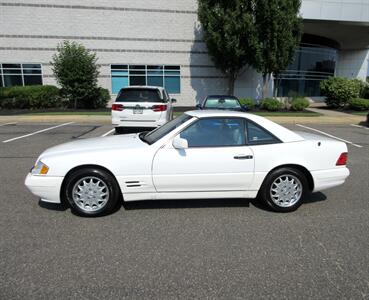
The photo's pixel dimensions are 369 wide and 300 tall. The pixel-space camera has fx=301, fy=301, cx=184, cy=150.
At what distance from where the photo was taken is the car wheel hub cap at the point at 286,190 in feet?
13.7

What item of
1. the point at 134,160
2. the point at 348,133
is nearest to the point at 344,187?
the point at 134,160

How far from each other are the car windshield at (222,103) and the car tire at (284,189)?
6321 millimetres

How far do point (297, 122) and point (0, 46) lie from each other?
19.3 meters

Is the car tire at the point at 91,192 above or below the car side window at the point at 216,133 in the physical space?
below

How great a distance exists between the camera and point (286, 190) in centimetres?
419

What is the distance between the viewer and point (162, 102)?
943 centimetres

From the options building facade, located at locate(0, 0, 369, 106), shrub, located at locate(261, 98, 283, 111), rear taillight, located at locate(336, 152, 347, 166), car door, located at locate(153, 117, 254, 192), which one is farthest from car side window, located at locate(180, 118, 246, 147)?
building facade, located at locate(0, 0, 369, 106)

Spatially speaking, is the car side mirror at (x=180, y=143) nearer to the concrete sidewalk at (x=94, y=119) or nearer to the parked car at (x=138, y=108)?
the parked car at (x=138, y=108)

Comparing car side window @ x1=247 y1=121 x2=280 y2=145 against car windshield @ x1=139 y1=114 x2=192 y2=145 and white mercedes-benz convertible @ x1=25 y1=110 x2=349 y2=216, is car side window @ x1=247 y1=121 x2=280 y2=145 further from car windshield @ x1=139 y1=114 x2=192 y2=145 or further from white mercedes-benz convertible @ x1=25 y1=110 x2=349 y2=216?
car windshield @ x1=139 y1=114 x2=192 y2=145

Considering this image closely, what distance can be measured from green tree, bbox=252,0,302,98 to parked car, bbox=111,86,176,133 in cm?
1041

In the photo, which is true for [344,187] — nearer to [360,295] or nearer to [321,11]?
[360,295]

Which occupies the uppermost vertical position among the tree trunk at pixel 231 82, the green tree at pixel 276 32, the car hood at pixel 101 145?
the green tree at pixel 276 32

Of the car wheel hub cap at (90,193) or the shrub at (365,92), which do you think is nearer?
the car wheel hub cap at (90,193)

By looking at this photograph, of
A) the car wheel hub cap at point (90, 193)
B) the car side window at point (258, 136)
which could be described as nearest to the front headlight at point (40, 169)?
the car wheel hub cap at point (90, 193)
